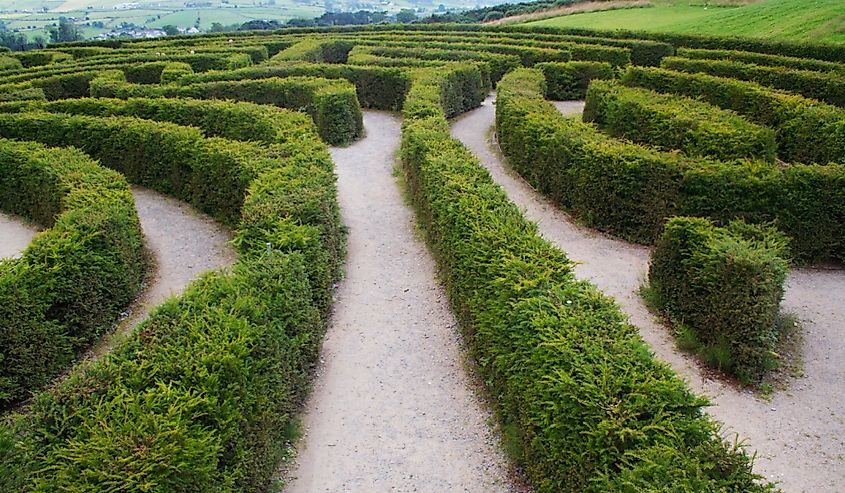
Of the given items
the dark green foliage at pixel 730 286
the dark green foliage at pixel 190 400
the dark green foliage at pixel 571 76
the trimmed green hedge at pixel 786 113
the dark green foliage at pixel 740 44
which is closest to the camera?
the dark green foliage at pixel 190 400

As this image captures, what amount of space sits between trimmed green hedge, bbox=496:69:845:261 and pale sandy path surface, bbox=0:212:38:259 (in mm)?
14088

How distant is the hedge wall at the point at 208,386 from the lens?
6391mm

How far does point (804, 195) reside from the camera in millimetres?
14711

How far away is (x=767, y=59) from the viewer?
29.4 metres

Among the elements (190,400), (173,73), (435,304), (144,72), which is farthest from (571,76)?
(190,400)

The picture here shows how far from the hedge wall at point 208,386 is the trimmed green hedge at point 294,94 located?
10.9 metres

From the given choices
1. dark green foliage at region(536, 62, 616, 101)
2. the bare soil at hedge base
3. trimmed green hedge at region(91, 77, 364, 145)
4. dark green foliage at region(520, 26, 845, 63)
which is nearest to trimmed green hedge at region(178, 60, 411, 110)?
trimmed green hedge at region(91, 77, 364, 145)

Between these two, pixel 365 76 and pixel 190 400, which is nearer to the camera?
pixel 190 400

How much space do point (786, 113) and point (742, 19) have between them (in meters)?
23.1

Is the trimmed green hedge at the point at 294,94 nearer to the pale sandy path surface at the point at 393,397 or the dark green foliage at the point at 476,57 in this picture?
the dark green foliage at the point at 476,57

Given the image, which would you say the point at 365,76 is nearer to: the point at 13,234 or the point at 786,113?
the point at 13,234

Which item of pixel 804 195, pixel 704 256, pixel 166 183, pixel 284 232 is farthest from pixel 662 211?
pixel 166 183

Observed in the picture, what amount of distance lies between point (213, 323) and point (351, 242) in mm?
8192

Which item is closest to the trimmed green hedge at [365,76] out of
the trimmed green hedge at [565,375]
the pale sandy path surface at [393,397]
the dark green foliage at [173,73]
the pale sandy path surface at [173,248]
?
the dark green foliage at [173,73]
